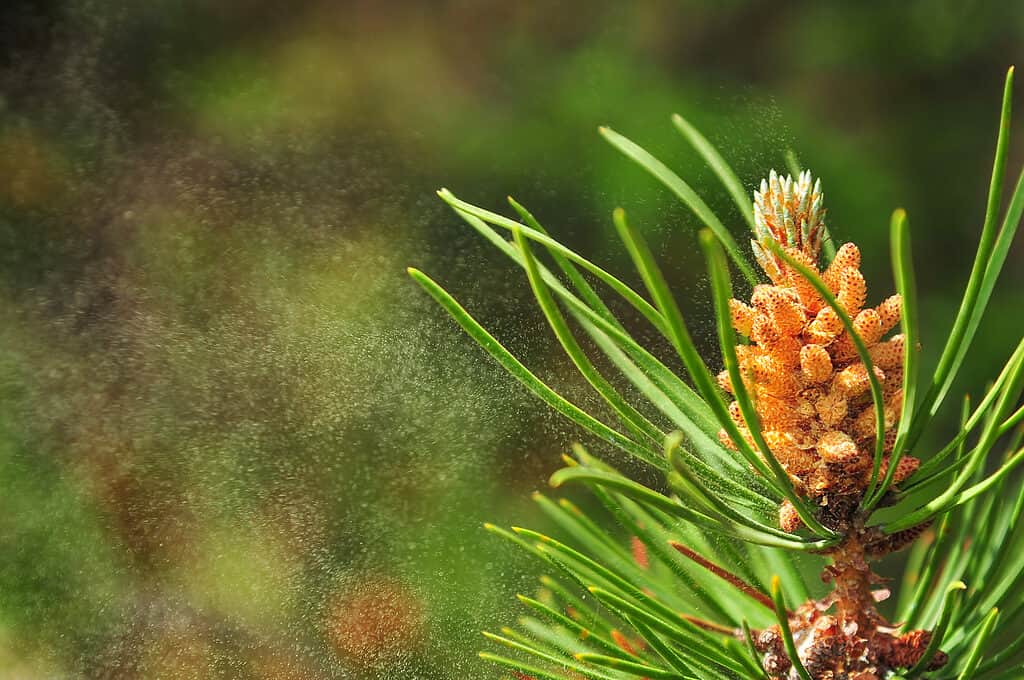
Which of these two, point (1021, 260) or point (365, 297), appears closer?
point (365, 297)

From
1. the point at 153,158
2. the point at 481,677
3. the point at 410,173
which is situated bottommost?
the point at 481,677

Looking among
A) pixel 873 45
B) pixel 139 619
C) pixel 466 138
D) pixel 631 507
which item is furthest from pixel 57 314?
pixel 873 45

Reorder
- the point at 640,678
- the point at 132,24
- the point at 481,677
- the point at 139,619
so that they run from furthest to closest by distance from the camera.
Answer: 1. the point at 132,24
2. the point at 481,677
3. the point at 139,619
4. the point at 640,678

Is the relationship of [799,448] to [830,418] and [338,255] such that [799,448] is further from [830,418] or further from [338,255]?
[338,255]

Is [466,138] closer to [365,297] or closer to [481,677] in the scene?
[365,297]

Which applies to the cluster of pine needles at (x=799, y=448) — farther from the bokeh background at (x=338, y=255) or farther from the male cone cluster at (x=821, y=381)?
the bokeh background at (x=338, y=255)

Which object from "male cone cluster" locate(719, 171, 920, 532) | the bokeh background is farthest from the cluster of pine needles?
the bokeh background

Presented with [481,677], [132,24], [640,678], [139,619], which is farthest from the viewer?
[132,24]
